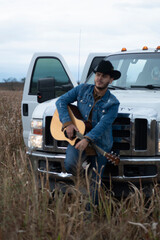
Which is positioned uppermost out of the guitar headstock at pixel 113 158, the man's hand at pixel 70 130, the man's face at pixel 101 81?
the man's face at pixel 101 81

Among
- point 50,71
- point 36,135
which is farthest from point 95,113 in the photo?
point 50,71

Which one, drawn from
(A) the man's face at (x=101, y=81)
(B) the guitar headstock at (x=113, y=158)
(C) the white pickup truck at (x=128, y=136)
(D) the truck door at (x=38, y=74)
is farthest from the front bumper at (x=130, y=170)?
(D) the truck door at (x=38, y=74)

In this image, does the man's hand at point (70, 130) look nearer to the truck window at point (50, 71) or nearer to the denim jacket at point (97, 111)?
the denim jacket at point (97, 111)

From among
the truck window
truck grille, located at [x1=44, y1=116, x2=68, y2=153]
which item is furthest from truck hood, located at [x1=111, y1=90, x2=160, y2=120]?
the truck window

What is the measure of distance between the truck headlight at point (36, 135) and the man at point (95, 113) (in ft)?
1.27

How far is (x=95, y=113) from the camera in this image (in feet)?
14.1

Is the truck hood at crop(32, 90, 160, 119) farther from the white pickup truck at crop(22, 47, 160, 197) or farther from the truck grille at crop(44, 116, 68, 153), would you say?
the truck grille at crop(44, 116, 68, 153)

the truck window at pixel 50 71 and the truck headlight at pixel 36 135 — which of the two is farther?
the truck window at pixel 50 71

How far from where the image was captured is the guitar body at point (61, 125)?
4.28 m

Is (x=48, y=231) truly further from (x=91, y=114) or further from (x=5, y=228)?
(x=91, y=114)

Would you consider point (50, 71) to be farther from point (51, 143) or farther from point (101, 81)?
point (101, 81)

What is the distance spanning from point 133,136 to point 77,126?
1.82 feet

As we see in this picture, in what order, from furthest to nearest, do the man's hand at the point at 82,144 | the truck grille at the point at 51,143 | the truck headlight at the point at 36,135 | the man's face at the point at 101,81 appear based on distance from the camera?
1. the truck headlight at the point at 36,135
2. the truck grille at the point at 51,143
3. the man's face at the point at 101,81
4. the man's hand at the point at 82,144

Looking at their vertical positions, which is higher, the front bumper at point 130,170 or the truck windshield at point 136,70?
the truck windshield at point 136,70
